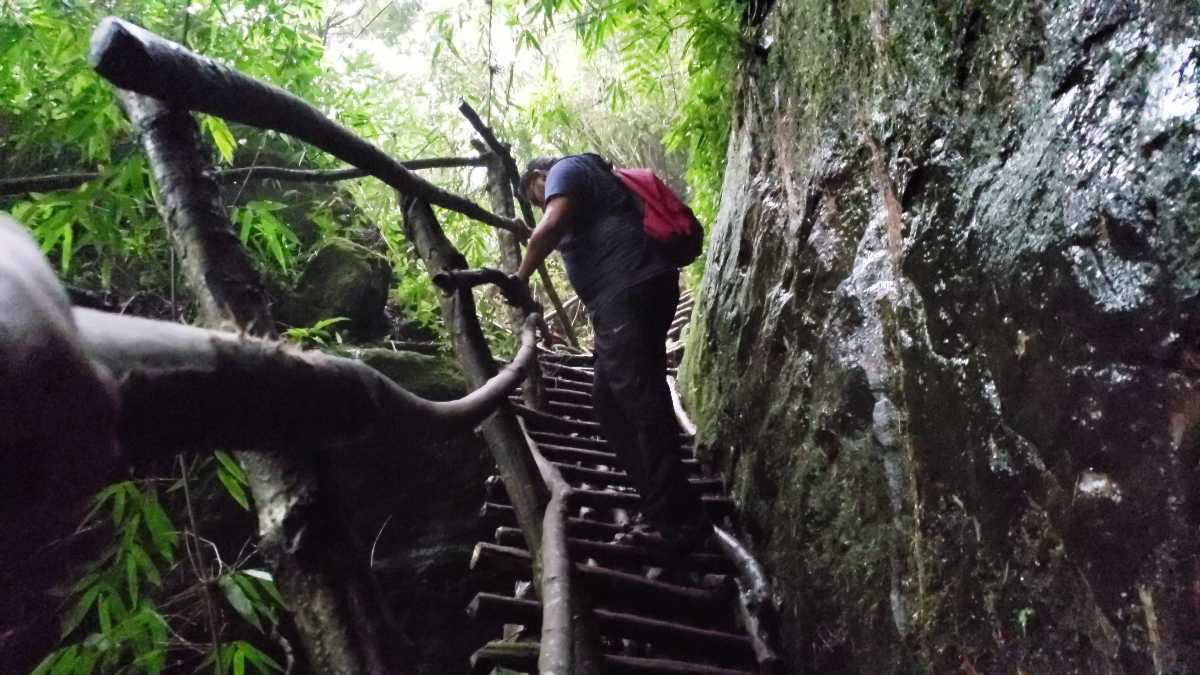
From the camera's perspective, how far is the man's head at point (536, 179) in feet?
10.9

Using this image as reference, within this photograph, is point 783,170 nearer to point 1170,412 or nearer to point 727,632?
point 727,632

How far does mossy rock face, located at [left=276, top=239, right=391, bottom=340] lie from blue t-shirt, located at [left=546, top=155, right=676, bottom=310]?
2311 millimetres

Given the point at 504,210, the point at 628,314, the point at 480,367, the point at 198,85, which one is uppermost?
the point at 504,210

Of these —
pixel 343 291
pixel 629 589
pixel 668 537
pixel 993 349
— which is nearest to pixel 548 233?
pixel 668 537

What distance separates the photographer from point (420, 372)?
14.6 feet

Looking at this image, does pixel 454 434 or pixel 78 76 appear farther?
pixel 78 76

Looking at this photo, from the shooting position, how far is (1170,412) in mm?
1057

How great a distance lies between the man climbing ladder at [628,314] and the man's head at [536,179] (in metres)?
0.26

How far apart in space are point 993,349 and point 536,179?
2.37 metres

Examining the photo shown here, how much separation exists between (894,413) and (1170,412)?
0.73m

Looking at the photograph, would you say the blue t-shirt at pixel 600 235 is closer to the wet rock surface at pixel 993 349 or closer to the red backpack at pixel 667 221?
the red backpack at pixel 667 221

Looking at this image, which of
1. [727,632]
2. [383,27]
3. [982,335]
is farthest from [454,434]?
[383,27]

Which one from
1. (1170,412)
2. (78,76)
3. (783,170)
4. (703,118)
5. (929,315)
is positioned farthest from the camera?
(703,118)

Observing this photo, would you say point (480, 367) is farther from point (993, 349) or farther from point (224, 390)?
point (224, 390)
